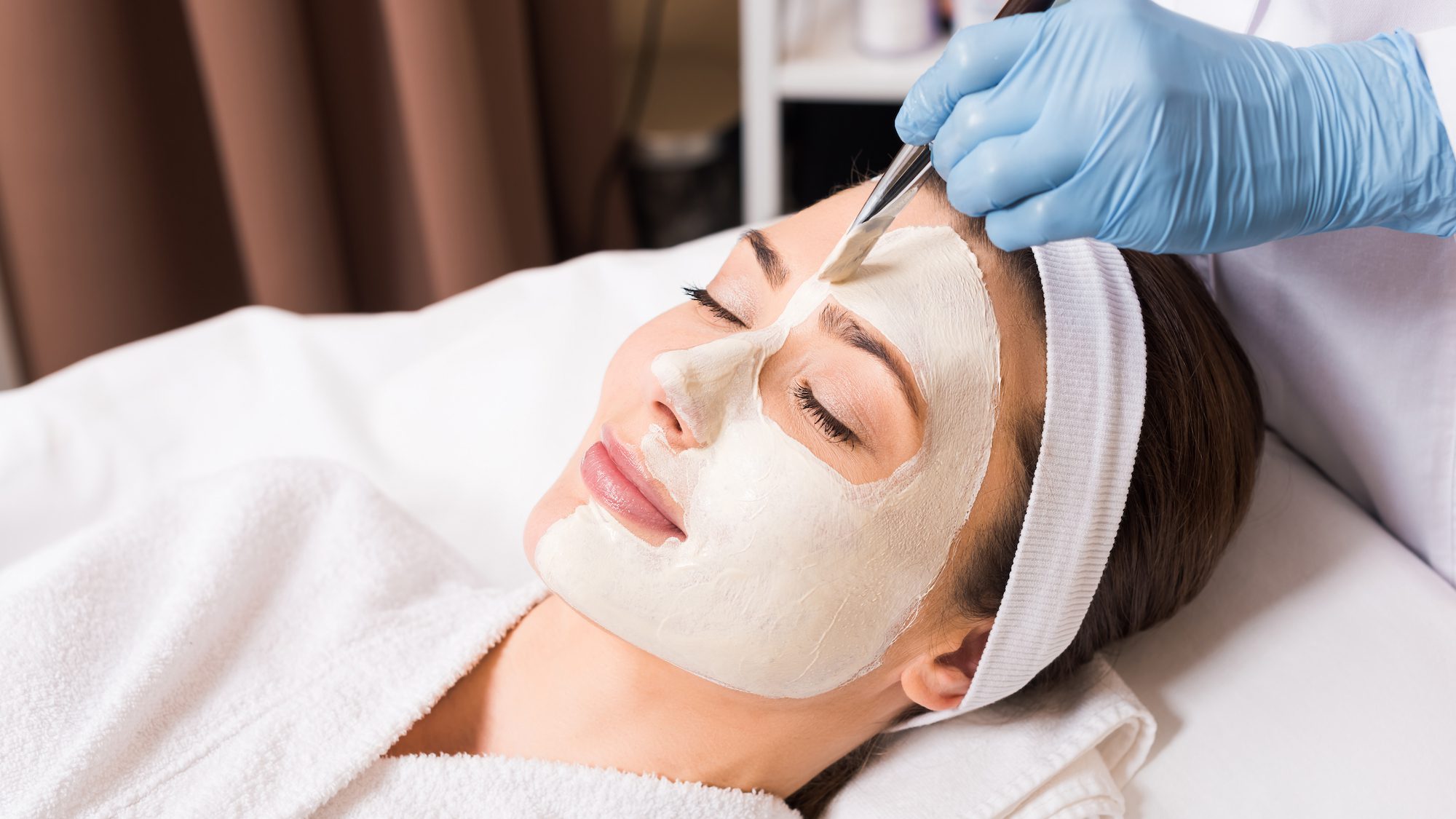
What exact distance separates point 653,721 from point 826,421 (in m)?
0.31

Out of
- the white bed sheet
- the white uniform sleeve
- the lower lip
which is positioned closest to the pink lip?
the lower lip

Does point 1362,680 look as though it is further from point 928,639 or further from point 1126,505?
point 928,639

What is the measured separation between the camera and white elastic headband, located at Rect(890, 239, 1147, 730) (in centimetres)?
84

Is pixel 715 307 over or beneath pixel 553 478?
over

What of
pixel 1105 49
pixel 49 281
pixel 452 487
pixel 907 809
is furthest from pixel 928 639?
pixel 49 281

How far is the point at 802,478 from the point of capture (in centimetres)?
80

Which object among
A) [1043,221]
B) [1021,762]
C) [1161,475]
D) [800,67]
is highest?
[1043,221]

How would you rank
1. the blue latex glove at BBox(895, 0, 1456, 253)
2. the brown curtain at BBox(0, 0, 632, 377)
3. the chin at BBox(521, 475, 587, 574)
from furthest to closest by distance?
the brown curtain at BBox(0, 0, 632, 377) < the chin at BBox(521, 475, 587, 574) < the blue latex glove at BBox(895, 0, 1456, 253)

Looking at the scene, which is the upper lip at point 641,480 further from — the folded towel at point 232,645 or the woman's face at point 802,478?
the folded towel at point 232,645

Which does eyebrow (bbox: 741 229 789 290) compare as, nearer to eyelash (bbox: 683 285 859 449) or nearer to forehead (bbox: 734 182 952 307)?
forehead (bbox: 734 182 952 307)

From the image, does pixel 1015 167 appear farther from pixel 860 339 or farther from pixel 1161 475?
pixel 1161 475

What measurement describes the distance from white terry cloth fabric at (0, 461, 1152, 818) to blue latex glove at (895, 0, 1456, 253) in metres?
0.43

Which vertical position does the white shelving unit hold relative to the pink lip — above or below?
above

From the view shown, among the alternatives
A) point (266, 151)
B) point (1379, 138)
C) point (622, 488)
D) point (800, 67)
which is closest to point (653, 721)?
point (622, 488)
